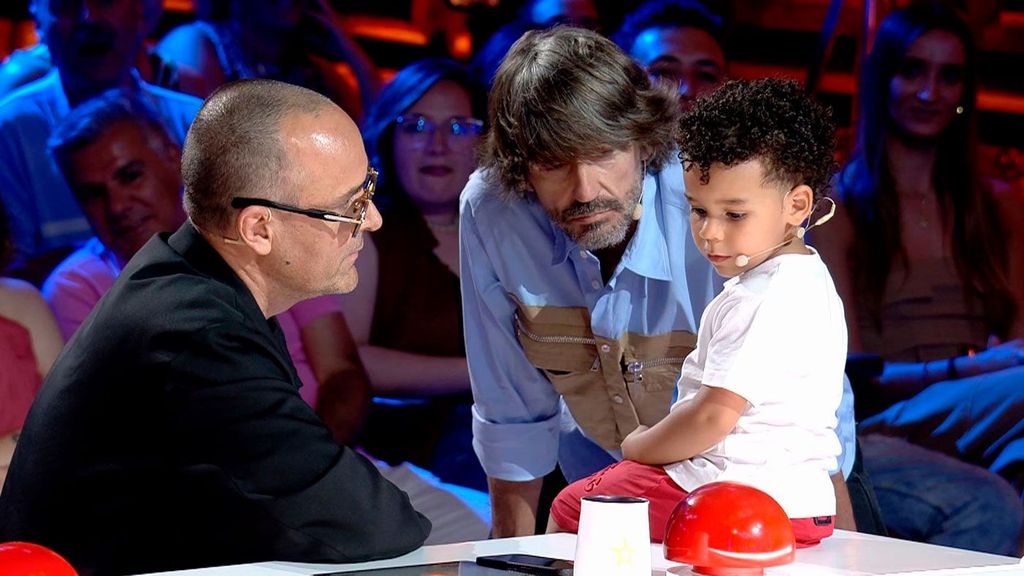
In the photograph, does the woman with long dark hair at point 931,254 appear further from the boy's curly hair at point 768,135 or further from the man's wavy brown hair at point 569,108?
the boy's curly hair at point 768,135

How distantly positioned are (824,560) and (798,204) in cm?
59

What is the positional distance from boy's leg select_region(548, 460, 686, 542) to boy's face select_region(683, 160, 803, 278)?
0.36 meters

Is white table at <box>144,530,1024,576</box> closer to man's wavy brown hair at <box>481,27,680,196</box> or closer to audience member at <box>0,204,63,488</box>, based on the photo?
man's wavy brown hair at <box>481,27,680,196</box>

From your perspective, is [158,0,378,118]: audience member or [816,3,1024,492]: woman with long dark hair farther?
[816,3,1024,492]: woman with long dark hair

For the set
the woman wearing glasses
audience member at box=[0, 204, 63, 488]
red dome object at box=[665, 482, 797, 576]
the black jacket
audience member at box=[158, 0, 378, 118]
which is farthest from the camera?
the woman wearing glasses

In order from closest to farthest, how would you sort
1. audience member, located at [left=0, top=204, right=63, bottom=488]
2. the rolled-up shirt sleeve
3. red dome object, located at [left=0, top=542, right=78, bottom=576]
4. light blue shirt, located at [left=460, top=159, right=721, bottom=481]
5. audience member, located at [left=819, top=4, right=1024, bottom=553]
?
red dome object, located at [left=0, top=542, right=78, bottom=576]
light blue shirt, located at [left=460, top=159, right=721, bottom=481]
the rolled-up shirt sleeve
audience member, located at [left=0, top=204, right=63, bottom=488]
audience member, located at [left=819, top=4, right=1024, bottom=553]

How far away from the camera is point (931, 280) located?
4.95 meters

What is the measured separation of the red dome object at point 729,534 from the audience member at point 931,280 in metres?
3.42

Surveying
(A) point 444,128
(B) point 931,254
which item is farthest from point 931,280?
(A) point 444,128

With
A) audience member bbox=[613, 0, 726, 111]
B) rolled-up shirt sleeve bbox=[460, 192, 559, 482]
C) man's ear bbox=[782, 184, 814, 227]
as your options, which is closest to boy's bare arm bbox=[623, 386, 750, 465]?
man's ear bbox=[782, 184, 814, 227]

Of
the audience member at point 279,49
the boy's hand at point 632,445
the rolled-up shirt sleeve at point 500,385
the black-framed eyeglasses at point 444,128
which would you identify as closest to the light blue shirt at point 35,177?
the audience member at point 279,49

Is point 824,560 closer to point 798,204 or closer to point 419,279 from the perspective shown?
point 798,204

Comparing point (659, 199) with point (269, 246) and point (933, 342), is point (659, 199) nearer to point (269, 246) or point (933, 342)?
point (269, 246)

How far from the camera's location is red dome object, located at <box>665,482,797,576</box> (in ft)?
5.19
